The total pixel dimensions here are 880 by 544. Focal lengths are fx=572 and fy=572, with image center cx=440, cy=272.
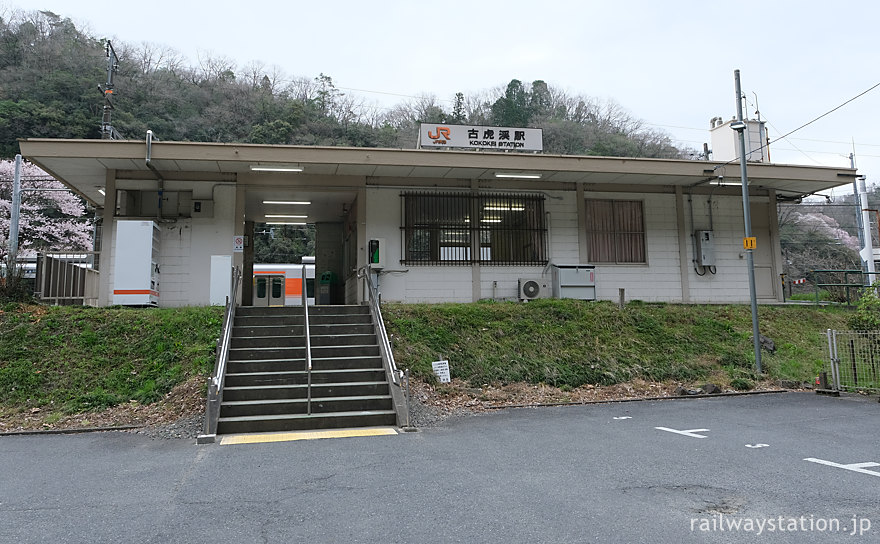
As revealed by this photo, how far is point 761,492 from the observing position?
4355mm

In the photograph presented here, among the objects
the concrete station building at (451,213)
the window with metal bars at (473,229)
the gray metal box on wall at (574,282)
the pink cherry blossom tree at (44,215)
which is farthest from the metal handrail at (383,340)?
the pink cherry blossom tree at (44,215)

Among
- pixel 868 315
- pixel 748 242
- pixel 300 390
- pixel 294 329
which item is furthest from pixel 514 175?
pixel 300 390

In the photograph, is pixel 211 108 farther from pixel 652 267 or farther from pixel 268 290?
pixel 652 267

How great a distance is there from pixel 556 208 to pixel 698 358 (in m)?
5.33

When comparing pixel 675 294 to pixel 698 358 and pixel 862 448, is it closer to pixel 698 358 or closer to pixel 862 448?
pixel 698 358

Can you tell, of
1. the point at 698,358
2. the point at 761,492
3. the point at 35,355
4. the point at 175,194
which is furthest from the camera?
the point at 175,194

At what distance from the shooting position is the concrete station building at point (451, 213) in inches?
512

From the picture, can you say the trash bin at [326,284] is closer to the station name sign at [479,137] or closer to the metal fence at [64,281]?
the station name sign at [479,137]

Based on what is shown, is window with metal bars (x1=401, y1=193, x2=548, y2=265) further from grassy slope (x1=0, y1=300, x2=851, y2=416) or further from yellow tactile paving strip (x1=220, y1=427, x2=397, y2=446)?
yellow tactile paving strip (x1=220, y1=427, x2=397, y2=446)

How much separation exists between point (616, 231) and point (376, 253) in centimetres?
646

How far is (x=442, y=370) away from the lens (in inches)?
390

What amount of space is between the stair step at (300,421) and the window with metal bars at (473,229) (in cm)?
656

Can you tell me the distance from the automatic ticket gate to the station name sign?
1006 cm

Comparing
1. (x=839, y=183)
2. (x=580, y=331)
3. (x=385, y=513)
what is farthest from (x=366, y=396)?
(x=839, y=183)
